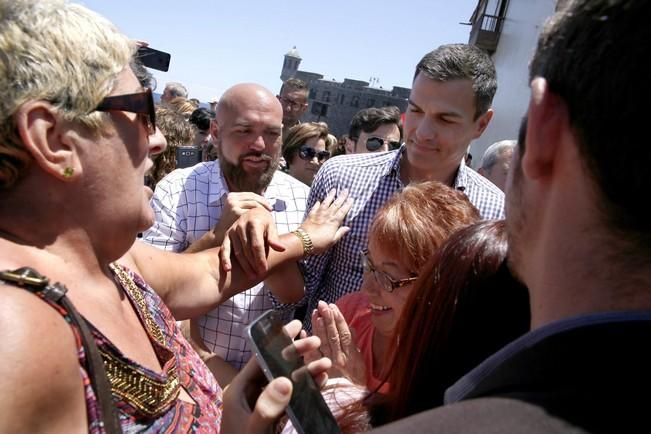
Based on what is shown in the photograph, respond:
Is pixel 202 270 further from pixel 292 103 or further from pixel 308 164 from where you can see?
pixel 292 103

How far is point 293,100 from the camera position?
623 centimetres

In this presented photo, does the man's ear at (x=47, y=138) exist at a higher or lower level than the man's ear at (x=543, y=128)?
lower

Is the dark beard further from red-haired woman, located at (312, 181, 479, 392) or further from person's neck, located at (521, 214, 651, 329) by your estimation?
person's neck, located at (521, 214, 651, 329)

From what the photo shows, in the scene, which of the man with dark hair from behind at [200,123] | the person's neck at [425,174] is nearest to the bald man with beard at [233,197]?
the person's neck at [425,174]

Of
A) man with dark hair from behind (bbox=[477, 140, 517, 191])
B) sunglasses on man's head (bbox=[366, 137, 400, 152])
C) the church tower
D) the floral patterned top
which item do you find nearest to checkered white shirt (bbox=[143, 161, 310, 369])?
the floral patterned top

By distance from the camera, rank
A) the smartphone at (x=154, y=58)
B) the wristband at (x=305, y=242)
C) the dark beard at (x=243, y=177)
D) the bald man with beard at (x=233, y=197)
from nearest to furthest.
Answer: the smartphone at (x=154, y=58)
the wristband at (x=305, y=242)
the bald man with beard at (x=233, y=197)
the dark beard at (x=243, y=177)

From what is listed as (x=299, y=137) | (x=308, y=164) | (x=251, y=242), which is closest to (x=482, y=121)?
(x=251, y=242)

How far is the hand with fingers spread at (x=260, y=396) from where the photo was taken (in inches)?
39.4

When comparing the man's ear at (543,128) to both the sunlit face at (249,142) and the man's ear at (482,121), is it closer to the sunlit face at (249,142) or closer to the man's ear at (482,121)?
the man's ear at (482,121)

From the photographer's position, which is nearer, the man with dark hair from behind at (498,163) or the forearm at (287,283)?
the forearm at (287,283)

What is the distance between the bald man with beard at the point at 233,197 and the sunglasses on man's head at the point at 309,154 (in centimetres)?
209

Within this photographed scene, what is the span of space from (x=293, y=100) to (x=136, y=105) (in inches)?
200

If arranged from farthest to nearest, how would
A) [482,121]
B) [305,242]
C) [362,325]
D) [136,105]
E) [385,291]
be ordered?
[482,121]
[305,242]
[362,325]
[385,291]
[136,105]

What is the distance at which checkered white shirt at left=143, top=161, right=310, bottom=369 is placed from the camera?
2434 mm
